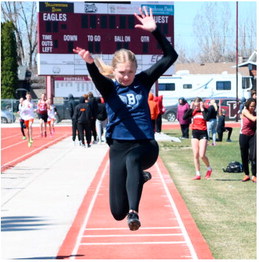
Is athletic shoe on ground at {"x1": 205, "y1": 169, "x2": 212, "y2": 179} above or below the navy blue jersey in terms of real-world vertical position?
below

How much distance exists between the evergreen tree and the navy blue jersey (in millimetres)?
66765

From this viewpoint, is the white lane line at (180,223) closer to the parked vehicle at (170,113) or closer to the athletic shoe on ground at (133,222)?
the athletic shoe on ground at (133,222)

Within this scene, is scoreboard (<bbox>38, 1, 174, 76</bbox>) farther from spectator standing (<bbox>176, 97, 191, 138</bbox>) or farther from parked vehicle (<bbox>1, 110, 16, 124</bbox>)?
parked vehicle (<bbox>1, 110, 16, 124</bbox>)

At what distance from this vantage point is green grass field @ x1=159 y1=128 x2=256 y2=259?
12023 millimetres

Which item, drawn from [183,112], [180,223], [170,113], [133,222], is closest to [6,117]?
[170,113]

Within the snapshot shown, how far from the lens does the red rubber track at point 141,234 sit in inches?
449

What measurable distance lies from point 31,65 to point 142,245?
84.4m

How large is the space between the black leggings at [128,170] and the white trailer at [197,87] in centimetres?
5429

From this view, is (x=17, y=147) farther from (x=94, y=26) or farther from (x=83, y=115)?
(x=94, y=26)

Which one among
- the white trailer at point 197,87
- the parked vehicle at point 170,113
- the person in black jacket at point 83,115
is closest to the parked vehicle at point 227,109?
the parked vehicle at point 170,113

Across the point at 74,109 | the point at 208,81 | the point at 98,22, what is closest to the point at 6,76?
the point at 208,81

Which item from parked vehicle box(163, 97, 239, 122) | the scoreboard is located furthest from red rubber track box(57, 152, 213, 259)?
parked vehicle box(163, 97, 239, 122)

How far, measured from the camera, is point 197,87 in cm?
6275

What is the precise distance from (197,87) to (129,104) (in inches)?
2221
